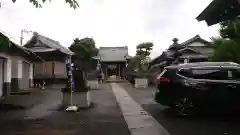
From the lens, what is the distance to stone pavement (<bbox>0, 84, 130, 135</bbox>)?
8406mm

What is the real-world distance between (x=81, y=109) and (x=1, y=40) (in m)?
7.24

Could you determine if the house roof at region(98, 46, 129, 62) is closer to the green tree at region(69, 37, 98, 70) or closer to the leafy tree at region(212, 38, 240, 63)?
the green tree at region(69, 37, 98, 70)

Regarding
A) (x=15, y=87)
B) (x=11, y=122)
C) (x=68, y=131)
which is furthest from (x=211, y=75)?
(x=15, y=87)

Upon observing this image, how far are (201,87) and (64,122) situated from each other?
4500 millimetres

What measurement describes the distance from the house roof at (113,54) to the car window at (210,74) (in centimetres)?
3968

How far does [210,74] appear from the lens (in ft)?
34.2

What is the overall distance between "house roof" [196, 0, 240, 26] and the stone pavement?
138 inches

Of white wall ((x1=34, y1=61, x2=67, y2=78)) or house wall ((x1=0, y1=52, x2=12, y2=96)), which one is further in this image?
white wall ((x1=34, y1=61, x2=67, y2=78))

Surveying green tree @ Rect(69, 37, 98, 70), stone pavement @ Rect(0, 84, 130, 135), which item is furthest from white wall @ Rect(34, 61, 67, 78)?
stone pavement @ Rect(0, 84, 130, 135)

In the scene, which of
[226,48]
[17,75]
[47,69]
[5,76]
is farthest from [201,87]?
[47,69]

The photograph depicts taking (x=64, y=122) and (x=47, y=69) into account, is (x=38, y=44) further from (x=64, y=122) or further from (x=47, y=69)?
(x=64, y=122)

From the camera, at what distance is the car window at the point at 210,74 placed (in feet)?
33.6

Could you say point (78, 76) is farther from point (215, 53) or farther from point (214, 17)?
point (214, 17)

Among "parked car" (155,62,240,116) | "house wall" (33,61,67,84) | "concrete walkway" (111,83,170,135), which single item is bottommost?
"concrete walkway" (111,83,170,135)
